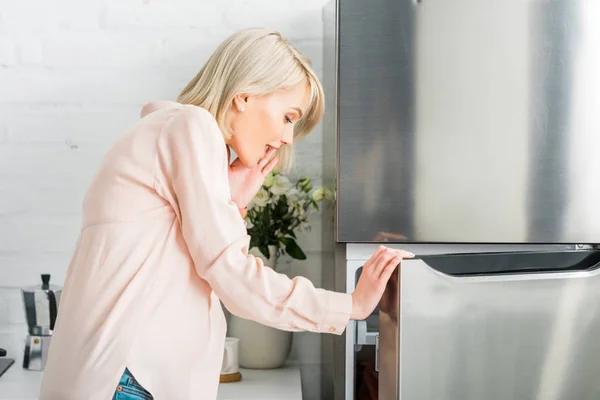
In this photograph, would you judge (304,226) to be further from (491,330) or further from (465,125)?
(491,330)

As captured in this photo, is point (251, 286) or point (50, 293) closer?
point (251, 286)

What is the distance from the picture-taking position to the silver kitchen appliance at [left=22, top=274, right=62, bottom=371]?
1.81 m

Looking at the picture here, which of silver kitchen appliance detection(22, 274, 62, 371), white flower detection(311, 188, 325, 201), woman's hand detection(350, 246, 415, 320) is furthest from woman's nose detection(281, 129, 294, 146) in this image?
silver kitchen appliance detection(22, 274, 62, 371)

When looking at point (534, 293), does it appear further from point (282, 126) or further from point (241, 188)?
point (241, 188)

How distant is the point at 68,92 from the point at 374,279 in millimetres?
1186

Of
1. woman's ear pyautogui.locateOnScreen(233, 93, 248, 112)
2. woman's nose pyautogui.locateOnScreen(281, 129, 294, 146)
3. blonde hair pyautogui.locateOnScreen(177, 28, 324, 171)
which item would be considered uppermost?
blonde hair pyautogui.locateOnScreen(177, 28, 324, 171)

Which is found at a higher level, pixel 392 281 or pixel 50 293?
pixel 392 281

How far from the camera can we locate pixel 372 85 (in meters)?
1.40

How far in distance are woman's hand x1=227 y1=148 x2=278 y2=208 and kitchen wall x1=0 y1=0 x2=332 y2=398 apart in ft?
1.82

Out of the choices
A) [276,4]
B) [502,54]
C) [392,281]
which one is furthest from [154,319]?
[276,4]

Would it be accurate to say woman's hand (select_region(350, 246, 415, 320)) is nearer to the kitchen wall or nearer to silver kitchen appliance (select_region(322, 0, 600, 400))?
silver kitchen appliance (select_region(322, 0, 600, 400))

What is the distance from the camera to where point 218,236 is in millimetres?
1026

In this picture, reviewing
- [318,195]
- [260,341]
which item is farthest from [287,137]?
[260,341]

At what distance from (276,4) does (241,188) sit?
0.72m
